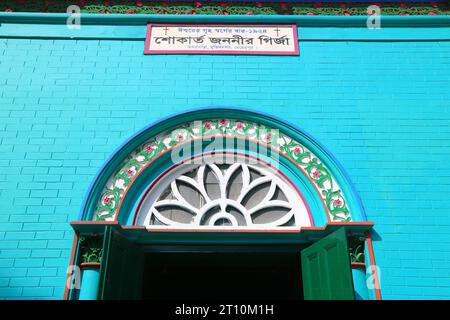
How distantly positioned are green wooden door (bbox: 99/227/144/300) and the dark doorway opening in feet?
2.94

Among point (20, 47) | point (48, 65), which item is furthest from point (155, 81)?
point (20, 47)

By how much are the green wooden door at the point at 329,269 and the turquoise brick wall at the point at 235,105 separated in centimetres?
57

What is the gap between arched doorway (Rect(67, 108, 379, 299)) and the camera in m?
4.68

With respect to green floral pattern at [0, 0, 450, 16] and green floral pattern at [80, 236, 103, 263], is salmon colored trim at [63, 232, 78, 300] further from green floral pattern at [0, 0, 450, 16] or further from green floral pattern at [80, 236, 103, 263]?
green floral pattern at [0, 0, 450, 16]

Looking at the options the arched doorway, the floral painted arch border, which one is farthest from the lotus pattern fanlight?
the floral painted arch border

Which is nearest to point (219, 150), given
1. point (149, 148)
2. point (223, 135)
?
point (223, 135)

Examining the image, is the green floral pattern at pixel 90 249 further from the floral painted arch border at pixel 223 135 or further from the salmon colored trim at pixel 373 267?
the salmon colored trim at pixel 373 267

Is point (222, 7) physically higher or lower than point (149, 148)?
higher

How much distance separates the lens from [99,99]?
5.46 m

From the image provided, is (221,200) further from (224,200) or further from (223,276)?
(223,276)

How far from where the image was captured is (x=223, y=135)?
5293mm

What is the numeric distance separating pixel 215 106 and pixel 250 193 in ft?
3.26

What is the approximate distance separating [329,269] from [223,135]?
1.75 m
